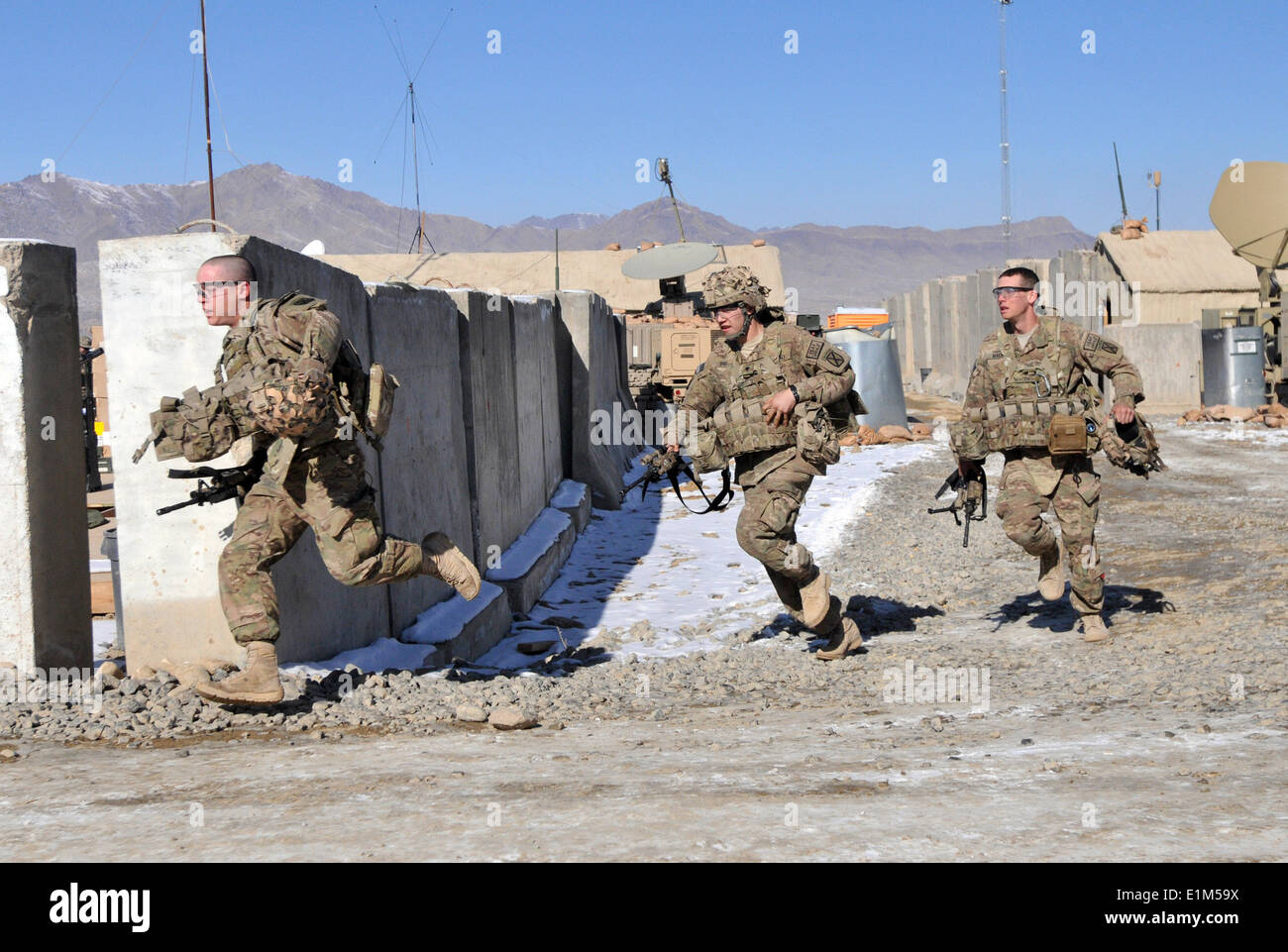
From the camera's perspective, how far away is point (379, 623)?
611 cm

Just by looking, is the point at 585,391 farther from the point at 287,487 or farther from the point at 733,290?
the point at 287,487

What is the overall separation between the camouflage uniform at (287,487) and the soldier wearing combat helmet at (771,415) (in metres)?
1.94

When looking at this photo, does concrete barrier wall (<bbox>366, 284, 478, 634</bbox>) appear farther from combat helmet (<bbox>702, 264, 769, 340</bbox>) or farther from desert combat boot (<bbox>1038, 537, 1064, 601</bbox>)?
desert combat boot (<bbox>1038, 537, 1064, 601</bbox>)

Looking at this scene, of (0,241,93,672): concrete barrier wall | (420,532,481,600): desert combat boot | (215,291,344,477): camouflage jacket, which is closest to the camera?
(215,291,344,477): camouflage jacket

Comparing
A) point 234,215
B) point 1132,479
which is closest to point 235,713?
point 1132,479

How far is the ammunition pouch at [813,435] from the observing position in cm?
603

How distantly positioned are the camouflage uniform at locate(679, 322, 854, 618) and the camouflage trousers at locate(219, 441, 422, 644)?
1879 millimetres

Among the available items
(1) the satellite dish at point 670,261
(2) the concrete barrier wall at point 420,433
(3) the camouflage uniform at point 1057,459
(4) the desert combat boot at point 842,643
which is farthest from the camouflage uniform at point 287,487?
(1) the satellite dish at point 670,261

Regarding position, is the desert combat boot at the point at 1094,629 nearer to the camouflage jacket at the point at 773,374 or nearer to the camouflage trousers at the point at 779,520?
the camouflage trousers at the point at 779,520

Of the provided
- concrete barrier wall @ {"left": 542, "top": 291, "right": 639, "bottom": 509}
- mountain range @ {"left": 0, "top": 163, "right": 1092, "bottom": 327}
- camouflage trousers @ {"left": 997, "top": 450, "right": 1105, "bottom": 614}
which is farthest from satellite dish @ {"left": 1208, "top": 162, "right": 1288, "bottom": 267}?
mountain range @ {"left": 0, "top": 163, "right": 1092, "bottom": 327}

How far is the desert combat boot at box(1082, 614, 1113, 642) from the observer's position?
6.31 metres
